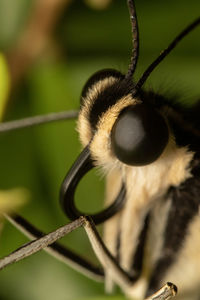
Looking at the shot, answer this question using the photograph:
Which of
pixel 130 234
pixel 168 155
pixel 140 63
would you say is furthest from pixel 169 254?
pixel 140 63

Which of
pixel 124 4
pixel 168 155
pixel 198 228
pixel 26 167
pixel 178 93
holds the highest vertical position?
pixel 124 4

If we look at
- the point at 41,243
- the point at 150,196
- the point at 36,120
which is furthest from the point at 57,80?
the point at 41,243

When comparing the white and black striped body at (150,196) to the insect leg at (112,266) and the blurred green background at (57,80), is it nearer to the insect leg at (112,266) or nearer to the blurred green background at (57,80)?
the insect leg at (112,266)

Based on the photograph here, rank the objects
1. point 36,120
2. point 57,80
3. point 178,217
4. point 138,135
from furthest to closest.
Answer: point 57,80 → point 36,120 → point 178,217 → point 138,135

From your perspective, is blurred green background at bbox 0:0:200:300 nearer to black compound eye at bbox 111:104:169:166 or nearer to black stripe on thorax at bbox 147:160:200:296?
black stripe on thorax at bbox 147:160:200:296

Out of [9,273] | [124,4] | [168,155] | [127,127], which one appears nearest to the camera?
[127,127]

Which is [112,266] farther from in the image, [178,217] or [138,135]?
[138,135]

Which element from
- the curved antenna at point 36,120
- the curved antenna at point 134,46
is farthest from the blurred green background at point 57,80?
the curved antenna at point 134,46

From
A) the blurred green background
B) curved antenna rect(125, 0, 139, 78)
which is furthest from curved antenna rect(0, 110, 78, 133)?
curved antenna rect(125, 0, 139, 78)

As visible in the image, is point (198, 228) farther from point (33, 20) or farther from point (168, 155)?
point (33, 20)
